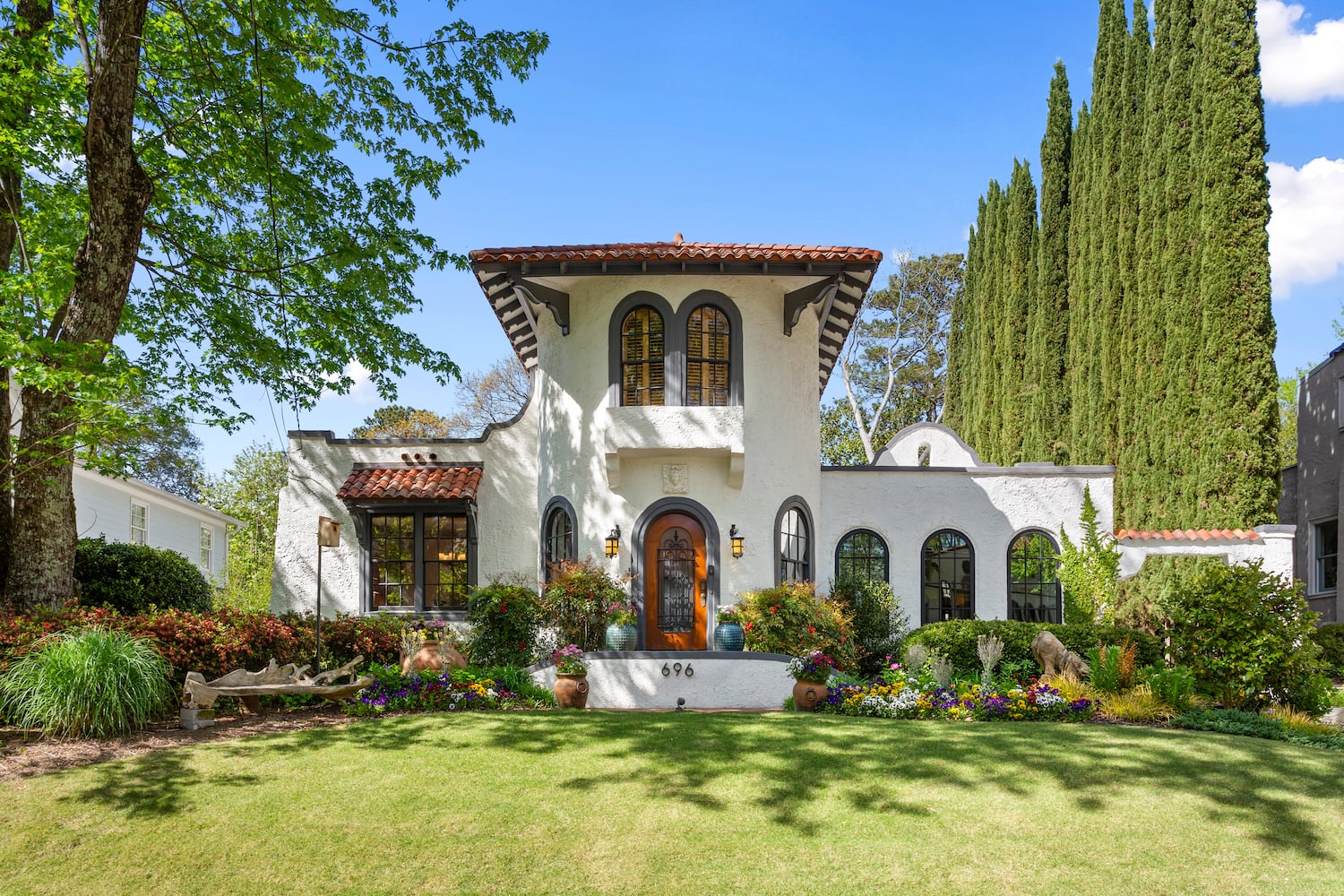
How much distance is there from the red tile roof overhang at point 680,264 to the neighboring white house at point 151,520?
11325 mm

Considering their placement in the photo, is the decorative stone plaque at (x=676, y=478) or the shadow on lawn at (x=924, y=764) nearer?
the shadow on lawn at (x=924, y=764)

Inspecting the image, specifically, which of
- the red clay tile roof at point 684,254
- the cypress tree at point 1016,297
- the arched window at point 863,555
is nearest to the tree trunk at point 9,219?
the red clay tile roof at point 684,254

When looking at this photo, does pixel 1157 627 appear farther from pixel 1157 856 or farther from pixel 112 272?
pixel 112 272

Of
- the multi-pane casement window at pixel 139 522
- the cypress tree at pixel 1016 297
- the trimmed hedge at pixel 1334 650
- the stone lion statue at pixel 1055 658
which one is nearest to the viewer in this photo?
the stone lion statue at pixel 1055 658

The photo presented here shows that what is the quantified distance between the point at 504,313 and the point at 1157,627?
13.2 meters

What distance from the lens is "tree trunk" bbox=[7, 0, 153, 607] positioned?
36.6ft

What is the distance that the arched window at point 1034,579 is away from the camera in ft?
55.8

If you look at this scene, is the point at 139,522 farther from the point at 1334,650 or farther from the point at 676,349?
the point at 1334,650

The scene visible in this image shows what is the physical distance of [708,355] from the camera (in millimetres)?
14773

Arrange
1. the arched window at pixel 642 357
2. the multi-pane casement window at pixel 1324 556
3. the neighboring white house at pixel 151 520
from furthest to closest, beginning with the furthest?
the neighboring white house at pixel 151 520
the multi-pane casement window at pixel 1324 556
the arched window at pixel 642 357

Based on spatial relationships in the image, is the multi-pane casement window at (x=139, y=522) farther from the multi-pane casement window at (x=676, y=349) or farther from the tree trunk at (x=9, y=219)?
the multi-pane casement window at (x=676, y=349)

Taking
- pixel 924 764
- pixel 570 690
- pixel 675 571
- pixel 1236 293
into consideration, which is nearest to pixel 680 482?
pixel 675 571

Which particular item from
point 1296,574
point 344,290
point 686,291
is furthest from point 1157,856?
Answer: point 1296,574

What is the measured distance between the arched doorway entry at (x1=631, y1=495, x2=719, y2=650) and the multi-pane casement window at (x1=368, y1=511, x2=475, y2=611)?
437 centimetres
